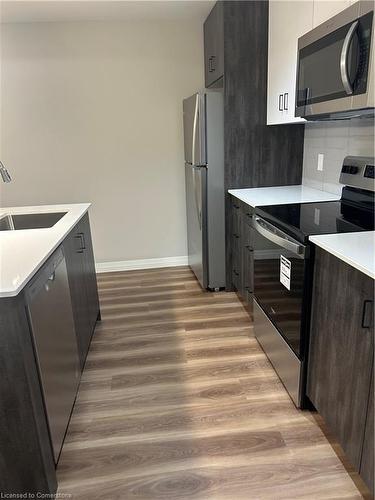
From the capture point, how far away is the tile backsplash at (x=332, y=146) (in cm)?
217

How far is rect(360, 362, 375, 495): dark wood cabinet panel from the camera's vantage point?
50.9 inches

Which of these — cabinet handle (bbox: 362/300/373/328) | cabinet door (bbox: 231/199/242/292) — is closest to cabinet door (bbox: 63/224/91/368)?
cabinet door (bbox: 231/199/242/292)

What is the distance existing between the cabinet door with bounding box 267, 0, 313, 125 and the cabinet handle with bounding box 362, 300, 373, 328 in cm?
143

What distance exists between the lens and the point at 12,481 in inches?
56.9

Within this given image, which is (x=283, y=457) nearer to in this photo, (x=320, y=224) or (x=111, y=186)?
(x=320, y=224)

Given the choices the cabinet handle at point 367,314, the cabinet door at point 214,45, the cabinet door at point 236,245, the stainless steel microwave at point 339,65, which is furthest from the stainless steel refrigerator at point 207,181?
the cabinet handle at point 367,314

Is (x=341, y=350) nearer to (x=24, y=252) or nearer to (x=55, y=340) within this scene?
(x=55, y=340)

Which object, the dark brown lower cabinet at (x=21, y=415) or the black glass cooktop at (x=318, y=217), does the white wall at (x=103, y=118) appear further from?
the dark brown lower cabinet at (x=21, y=415)

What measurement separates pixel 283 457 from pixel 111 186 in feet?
9.77

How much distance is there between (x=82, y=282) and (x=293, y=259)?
136 cm

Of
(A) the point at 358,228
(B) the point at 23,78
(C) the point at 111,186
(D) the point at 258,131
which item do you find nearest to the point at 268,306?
(A) the point at 358,228

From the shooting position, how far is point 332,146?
255 cm

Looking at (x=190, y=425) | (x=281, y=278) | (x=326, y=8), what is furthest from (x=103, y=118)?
(x=190, y=425)

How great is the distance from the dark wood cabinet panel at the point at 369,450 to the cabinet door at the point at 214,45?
100 inches
